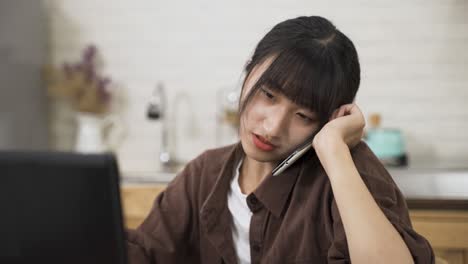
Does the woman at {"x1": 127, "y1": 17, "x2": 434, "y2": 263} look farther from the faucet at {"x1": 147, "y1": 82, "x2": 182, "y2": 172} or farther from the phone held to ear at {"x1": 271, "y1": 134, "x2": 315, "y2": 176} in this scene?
the faucet at {"x1": 147, "y1": 82, "x2": 182, "y2": 172}

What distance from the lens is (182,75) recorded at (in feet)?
9.09

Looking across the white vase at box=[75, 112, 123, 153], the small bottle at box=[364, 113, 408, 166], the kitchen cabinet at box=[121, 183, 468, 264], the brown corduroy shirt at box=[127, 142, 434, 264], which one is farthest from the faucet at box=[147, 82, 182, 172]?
the brown corduroy shirt at box=[127, 142, 434, 264]

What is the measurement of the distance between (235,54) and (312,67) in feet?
5.48

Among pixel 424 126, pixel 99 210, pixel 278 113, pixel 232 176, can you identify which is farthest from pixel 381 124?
pixel 99 210

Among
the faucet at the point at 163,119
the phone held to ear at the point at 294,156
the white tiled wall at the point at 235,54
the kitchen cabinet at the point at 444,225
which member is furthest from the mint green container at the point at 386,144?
the phone held to ear at the point at 294,156

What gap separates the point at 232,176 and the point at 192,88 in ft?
5.01

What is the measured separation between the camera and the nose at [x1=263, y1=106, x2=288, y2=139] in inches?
41.7

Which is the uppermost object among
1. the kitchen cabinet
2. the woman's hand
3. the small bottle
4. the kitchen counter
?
the woman's hand

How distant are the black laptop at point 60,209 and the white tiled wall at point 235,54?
210cm

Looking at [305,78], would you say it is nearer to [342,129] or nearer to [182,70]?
[342,129]

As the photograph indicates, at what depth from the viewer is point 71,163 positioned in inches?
20.1

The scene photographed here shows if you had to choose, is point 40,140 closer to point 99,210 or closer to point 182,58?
point 182,58

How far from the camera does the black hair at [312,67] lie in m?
1.06

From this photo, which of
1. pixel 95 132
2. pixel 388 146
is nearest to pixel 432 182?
pixel 388 146
